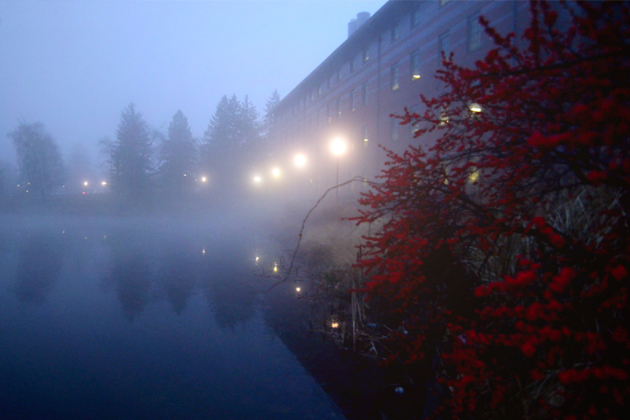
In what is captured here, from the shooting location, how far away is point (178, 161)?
51.5 metres

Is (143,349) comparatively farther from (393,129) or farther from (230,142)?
(230,142)

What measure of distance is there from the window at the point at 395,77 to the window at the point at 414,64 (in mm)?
1445

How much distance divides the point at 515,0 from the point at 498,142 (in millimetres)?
15278

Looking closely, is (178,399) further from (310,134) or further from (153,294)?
(310,134)

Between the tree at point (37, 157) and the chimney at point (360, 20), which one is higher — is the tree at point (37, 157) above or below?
below

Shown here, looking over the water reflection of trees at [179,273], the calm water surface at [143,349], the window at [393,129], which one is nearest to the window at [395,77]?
the window at [393,129]

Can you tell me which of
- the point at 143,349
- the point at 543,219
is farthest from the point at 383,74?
the point at 543,219

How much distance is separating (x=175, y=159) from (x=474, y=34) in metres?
43.5

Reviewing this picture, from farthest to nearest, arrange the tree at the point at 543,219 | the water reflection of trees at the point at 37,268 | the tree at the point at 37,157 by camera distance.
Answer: the tree at the point at 37,157 < the water reflection of trees at the point at 37,268 < the tree at the point at 543,219

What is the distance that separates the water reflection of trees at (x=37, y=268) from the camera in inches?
403

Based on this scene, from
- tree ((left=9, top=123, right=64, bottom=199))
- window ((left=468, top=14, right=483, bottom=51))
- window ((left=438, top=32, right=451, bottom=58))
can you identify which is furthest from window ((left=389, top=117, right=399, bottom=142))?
tree ((left=9, top=123, right=64, bottom=199))

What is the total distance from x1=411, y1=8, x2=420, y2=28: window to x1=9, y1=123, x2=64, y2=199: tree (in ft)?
179

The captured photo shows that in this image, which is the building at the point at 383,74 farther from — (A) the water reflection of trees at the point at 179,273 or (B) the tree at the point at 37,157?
(B) the tree at the point at 37,157

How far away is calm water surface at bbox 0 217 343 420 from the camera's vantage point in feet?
15.3
